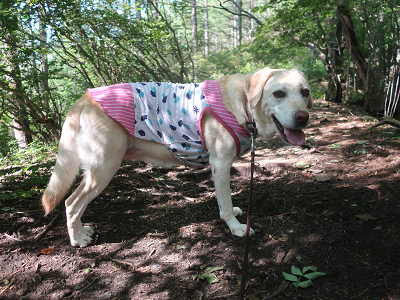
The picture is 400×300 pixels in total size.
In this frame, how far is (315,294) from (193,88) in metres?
2.23

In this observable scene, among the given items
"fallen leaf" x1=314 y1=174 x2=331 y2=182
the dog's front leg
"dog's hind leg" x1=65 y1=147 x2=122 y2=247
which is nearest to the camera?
"dog's hind leg" x1=65 y1=147 x2=122 y2=247

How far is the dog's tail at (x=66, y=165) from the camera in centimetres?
259

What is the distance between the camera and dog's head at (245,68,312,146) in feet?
7.73

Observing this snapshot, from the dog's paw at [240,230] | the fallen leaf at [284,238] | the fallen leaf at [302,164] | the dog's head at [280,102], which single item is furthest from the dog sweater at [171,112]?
the fallen leaf at [302,164]

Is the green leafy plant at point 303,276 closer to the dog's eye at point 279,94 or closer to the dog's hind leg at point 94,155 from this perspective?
the dog's eye at point 279,94

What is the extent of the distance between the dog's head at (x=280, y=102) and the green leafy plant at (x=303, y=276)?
43.0 inches

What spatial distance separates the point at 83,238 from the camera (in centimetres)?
272

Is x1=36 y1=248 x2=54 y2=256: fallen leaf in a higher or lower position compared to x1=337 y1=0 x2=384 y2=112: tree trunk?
lower

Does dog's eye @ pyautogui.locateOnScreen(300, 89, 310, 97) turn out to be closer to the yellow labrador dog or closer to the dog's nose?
the yellow labrador dog

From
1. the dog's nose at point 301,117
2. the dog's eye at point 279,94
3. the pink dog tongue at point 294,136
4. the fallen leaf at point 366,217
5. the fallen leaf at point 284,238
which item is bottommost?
the fallen leaf at point 284,238

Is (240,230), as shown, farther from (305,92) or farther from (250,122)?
(305,92)

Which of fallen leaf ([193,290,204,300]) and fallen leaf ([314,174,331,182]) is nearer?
fallen leaf ([193,290,204,300])

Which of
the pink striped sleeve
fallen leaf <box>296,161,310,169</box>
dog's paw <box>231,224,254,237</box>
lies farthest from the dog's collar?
fallen leaf <box>296,161,310,169</box>

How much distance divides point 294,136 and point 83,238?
95.1 inches
